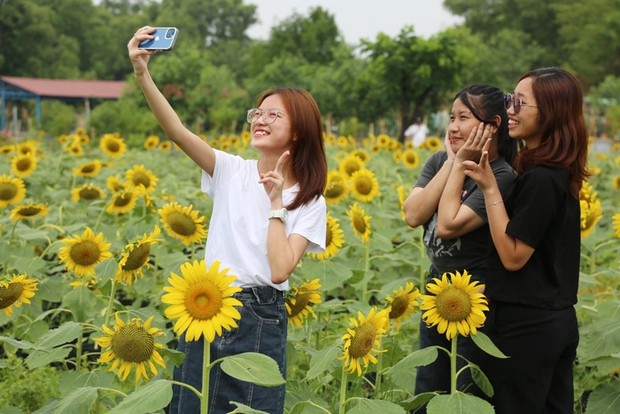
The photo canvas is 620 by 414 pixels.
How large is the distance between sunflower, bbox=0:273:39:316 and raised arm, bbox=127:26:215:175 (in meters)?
0.67

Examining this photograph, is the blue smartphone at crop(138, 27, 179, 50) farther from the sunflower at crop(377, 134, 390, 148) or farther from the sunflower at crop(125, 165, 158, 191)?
the sunflower at crop(377, 134, 390, 148)

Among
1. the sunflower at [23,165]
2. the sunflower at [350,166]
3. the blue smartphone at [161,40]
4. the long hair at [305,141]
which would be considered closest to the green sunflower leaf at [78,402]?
the long hair at [305,141]

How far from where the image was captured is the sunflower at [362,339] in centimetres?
196

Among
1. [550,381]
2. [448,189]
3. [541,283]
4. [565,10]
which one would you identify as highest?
[565,10]

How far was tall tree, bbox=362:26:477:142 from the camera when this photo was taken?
1151 centimetres

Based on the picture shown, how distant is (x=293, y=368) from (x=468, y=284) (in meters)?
1.38

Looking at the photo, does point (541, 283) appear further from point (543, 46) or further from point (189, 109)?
point (543, 46)

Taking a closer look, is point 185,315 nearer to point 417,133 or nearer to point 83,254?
point 83,254

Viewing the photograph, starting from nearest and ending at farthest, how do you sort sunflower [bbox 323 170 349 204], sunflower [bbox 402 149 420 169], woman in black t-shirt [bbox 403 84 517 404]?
woman in black t-shirt [bbox 403 84 517 404]
sunflower [bbox 323 170 349 204]
sunflower [bbox 402 149 420 169]

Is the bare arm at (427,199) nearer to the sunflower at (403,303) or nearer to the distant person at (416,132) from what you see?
the sunflower at (403,303)

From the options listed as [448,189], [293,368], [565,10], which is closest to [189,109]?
[293,368]

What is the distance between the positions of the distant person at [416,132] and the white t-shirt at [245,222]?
8.00 metres

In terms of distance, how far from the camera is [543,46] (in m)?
50.7

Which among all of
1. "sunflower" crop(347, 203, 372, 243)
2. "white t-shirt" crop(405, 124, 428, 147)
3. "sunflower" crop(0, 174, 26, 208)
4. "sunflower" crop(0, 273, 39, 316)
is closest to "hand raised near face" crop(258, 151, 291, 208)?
"sunflower" crop(0, 273, 39, 316)
